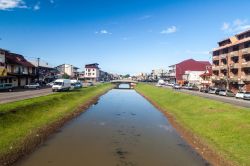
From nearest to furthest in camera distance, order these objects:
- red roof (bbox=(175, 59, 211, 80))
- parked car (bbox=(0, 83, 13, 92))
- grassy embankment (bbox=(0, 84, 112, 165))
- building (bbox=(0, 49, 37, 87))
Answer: grassy embankment (bbox=(0, 84, 112, 165)) < parked car (bbox=(0, 83, 13, 92)) < building (bbox=(0, 49, 37, 87)) < red roof (bbox=(175, 59, 211, 80))

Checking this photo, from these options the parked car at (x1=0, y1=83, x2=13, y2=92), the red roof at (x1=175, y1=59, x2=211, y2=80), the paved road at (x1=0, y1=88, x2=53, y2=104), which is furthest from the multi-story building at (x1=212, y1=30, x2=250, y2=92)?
the parked car at (x1=0, y1=83, x2=13, y2=92)

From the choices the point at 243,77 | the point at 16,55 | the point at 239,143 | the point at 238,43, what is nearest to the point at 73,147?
the point at 239,143

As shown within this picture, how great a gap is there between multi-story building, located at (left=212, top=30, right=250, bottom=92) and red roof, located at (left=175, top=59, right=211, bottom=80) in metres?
58.6

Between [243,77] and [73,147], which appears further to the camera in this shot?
[243,77]

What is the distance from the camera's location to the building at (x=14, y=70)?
7926 centimetres

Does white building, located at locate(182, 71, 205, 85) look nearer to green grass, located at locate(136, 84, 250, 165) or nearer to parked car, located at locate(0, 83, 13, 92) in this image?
parked car, located at locate(0, 83, 13, 92)

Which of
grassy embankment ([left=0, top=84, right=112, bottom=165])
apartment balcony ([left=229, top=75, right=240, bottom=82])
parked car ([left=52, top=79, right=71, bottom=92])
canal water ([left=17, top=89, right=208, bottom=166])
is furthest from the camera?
apartment balcony ([left=229, top=75, right=240, bottom=82])

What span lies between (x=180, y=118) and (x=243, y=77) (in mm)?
47933

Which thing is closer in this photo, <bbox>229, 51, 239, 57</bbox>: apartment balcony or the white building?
<bbox>229, 51, 239, 57</bbox>: apartment balcony

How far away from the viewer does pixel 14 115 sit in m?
32.2

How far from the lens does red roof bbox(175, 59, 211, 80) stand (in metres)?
167

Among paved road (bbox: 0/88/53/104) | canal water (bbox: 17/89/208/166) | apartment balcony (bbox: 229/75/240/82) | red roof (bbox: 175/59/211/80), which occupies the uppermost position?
red roof (bbox: 175/59/211/80)

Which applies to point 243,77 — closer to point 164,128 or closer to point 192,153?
point 164,128

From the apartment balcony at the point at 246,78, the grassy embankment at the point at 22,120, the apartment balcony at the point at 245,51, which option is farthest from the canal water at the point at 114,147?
the apartment balcony at the point at 245,51
